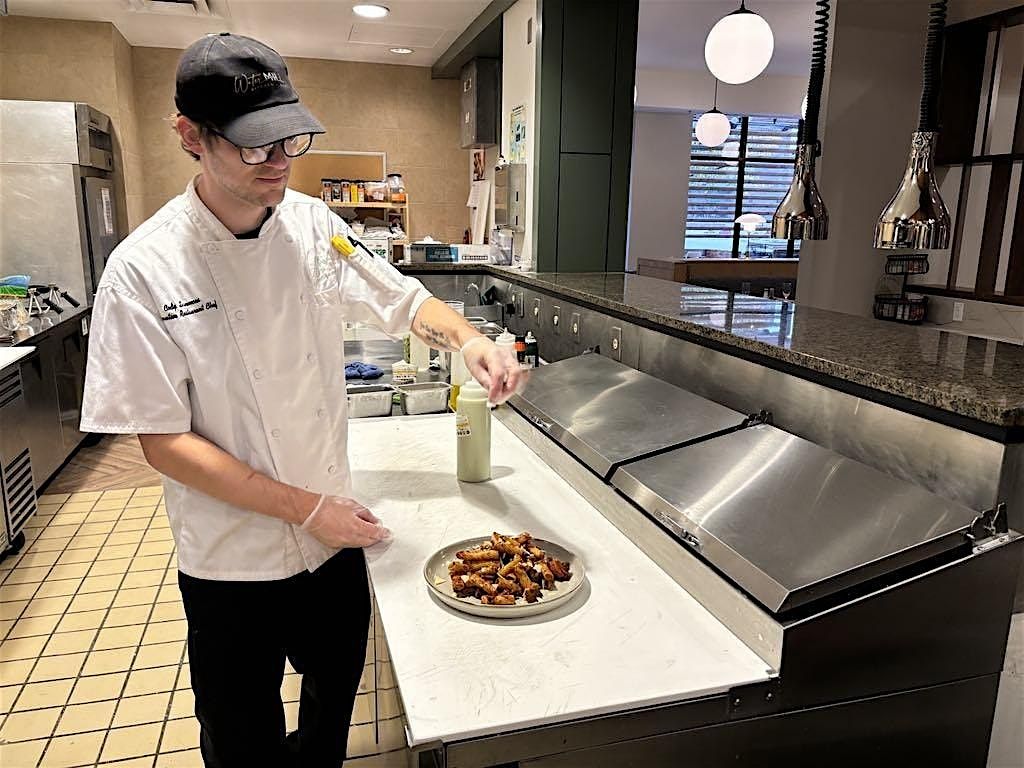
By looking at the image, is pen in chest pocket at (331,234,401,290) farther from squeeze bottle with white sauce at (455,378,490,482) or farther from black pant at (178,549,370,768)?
black pant at (178,549,370,768)

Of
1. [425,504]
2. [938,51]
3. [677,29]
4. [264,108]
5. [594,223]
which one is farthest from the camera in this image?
[677,29]

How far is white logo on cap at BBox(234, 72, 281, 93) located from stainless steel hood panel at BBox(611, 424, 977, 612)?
100cm

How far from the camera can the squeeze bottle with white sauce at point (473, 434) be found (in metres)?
1.80

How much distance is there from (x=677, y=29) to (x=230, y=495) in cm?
678

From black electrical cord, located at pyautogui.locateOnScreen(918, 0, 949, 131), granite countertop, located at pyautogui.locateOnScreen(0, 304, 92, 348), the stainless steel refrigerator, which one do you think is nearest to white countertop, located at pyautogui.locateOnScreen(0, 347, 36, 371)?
granite countertop, located at pyautogui.locateOnScreen(0, 304, 92, 348)

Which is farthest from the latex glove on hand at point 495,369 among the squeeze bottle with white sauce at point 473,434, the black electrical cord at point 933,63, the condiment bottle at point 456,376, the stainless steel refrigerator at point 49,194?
the stainless steel refrigerator at point 49,194

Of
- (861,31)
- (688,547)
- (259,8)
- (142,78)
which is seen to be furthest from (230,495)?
(142,78)

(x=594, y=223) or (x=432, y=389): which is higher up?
(x=594, y=223)

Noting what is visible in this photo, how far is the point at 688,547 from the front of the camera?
1328 millimetres

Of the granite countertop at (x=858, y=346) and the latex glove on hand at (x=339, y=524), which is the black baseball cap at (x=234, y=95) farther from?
the granite countertop at (x=858, y=346)

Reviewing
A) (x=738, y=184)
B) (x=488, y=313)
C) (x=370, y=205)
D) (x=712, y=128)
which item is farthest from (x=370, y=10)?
(x=738, y=184)

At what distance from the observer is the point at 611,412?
1927mm

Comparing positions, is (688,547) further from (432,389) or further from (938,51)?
(938,51)

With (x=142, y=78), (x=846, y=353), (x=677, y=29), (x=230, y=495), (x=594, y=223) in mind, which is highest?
(x=677, y=29)
